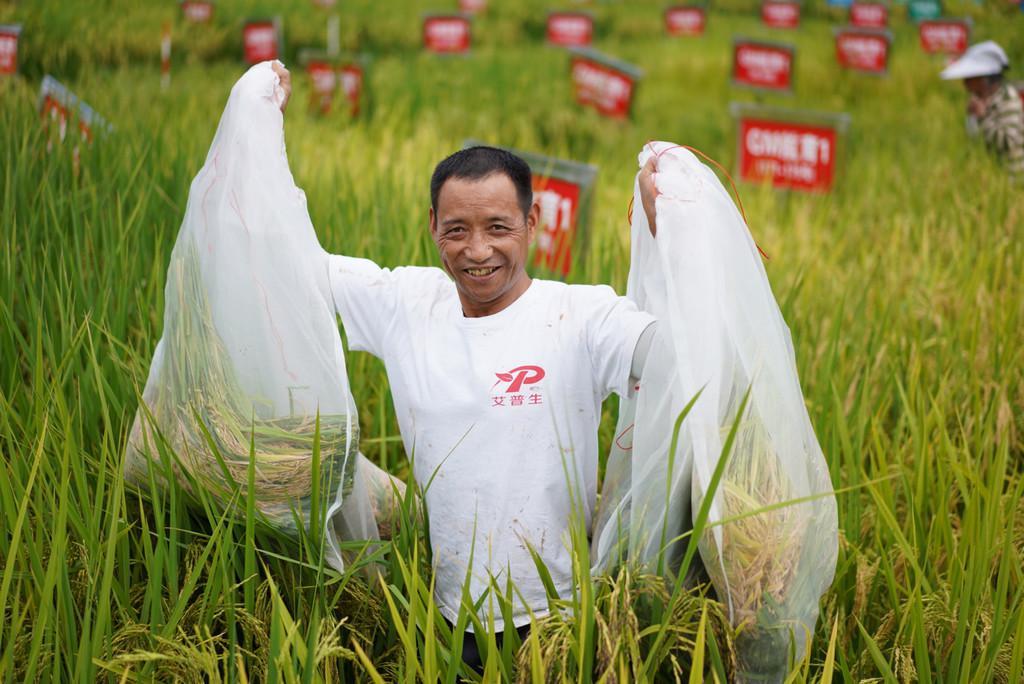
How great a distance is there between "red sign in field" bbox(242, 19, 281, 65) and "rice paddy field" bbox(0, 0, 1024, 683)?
852 millimetres

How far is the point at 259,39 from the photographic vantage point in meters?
7.50

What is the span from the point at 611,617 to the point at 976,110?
16.1ft

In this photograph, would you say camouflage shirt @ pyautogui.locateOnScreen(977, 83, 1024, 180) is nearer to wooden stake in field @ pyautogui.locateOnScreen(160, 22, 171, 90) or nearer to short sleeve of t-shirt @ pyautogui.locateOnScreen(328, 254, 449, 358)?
short sleeve of t-shirt @ pyautogui.locateOnScreen(328, 254, 449, 358)

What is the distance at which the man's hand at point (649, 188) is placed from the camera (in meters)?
1.41

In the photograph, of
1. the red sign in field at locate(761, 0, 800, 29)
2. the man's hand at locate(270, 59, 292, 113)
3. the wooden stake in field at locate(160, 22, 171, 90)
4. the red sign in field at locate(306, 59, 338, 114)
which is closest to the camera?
the man's hand at locate(270, 59, 292, 113)

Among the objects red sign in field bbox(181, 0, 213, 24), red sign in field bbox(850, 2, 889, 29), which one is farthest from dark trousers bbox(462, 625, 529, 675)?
red sign in field bbox(850, 2, 889, 29)

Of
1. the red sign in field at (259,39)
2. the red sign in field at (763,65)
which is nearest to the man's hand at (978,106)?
the red sign in field at (763,65)

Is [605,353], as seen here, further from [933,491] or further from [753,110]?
[753,110]

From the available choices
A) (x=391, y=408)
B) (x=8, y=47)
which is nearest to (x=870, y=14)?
(x=8, y=47)

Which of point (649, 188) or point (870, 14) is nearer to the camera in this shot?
point (649, 188)

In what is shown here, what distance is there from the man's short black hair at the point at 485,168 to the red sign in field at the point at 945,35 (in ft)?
30.3

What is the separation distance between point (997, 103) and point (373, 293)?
15.1 feet

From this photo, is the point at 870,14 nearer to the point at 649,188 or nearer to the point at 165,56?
the point at 165,56

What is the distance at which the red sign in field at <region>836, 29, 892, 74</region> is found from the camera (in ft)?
28.4
